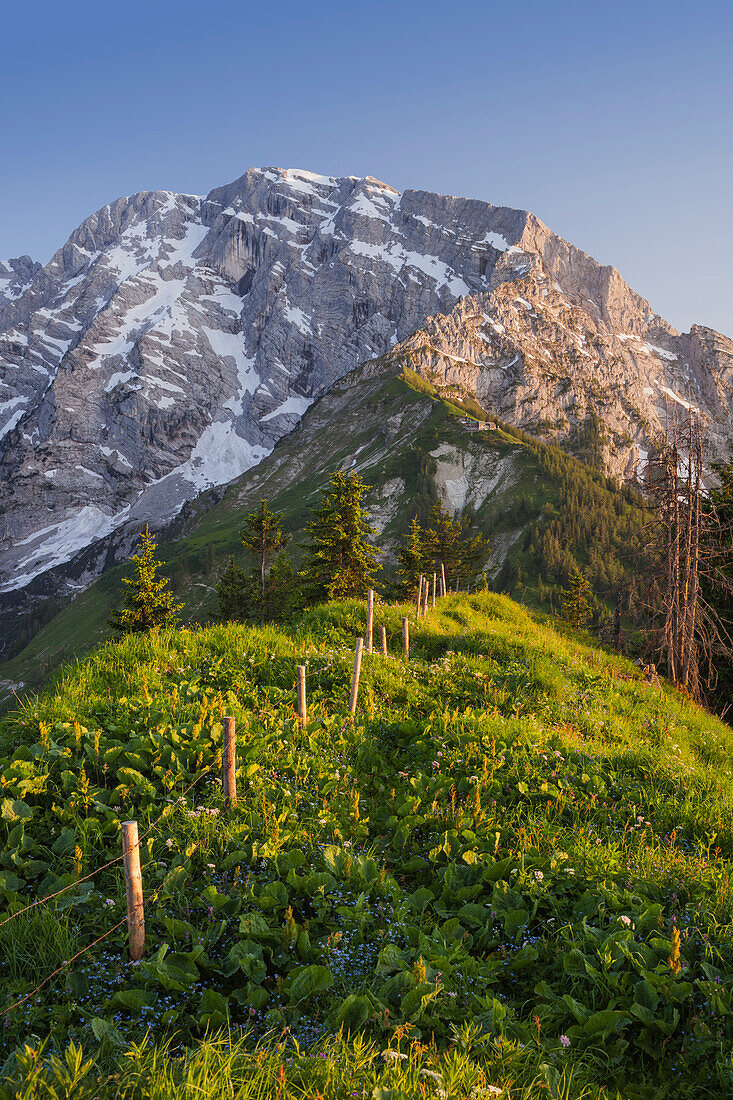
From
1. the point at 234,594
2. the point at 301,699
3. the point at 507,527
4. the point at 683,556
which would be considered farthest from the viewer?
the point at 507,527

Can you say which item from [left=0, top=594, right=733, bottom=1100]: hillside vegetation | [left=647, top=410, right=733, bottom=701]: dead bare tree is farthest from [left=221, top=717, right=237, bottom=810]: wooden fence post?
[left=647, top=410, right=733, bottom=701]: dead bare tree

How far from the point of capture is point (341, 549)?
36.3 metres

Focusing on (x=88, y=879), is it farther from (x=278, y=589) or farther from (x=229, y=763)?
(x=278, y=589)

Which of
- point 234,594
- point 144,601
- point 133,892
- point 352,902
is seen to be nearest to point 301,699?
point 352,902

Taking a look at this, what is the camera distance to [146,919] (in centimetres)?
496

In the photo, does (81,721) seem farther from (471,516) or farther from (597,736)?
(471,516)

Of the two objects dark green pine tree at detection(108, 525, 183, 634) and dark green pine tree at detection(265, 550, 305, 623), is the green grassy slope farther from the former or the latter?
dark green pine tree at detection(108, 525, 183, 634)

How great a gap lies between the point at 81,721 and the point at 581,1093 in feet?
23.1

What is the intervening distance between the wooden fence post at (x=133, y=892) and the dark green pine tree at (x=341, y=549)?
3047cm

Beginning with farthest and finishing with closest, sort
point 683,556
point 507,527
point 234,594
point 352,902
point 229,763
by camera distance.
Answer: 1. point 507,527
2. point 234,594
3. point 683,556
4. point 229,763
5. point 352,902

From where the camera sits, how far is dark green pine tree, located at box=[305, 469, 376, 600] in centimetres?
3581

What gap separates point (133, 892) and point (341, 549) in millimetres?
31879

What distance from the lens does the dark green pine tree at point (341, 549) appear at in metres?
35.8

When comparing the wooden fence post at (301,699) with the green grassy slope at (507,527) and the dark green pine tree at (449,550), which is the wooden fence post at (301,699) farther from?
the green grassy slope at (507,527)
